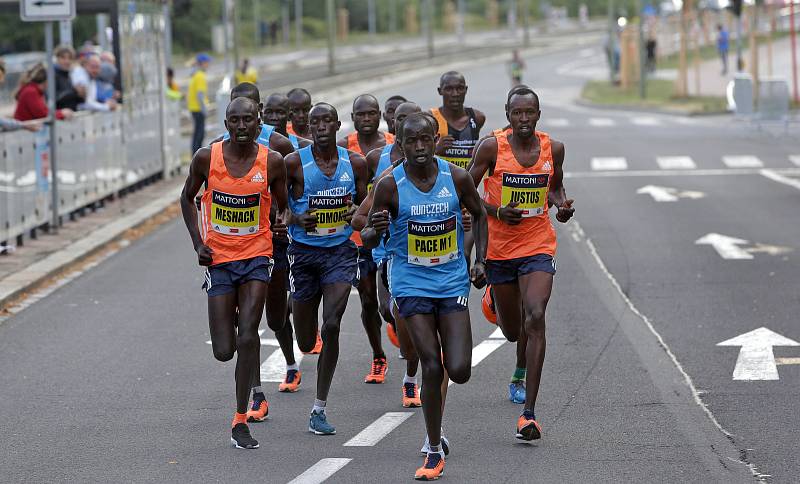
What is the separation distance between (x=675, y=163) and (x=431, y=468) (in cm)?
2043

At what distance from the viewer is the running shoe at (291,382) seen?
1034 centimetres

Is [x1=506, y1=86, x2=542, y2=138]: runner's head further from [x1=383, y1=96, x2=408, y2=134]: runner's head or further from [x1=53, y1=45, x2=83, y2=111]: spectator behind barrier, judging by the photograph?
[x1=53, y1=45, x2=83, y2=111]: spectator behind barrier

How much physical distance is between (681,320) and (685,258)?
3.66m

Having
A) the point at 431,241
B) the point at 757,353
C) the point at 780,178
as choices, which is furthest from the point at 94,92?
the point at 431,241

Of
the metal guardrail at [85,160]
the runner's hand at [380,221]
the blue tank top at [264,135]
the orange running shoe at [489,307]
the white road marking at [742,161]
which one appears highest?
the blue tank top at [264,135]

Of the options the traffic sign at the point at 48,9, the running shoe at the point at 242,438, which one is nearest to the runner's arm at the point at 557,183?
the running shoe at the point at 242,438

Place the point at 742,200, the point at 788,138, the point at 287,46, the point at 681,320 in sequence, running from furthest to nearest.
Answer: the point at 287,46 < the point at 788,138 < the point at 742,200 < the point at 681,320

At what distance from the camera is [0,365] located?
1134 cm

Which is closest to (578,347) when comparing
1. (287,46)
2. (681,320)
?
(681,320)

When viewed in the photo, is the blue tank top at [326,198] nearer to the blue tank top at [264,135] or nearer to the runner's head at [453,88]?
the blue tank top at [264,135]

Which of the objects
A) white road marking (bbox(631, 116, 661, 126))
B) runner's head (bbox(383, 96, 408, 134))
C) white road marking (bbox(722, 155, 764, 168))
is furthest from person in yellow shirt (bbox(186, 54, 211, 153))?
runner's head (bbox(383, 96, 408, 134))

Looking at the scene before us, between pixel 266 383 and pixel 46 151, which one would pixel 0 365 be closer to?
pixel 266 383

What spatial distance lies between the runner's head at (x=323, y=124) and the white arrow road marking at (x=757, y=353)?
3.21m

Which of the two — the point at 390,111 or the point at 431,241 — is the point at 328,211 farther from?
the point at 390,111
